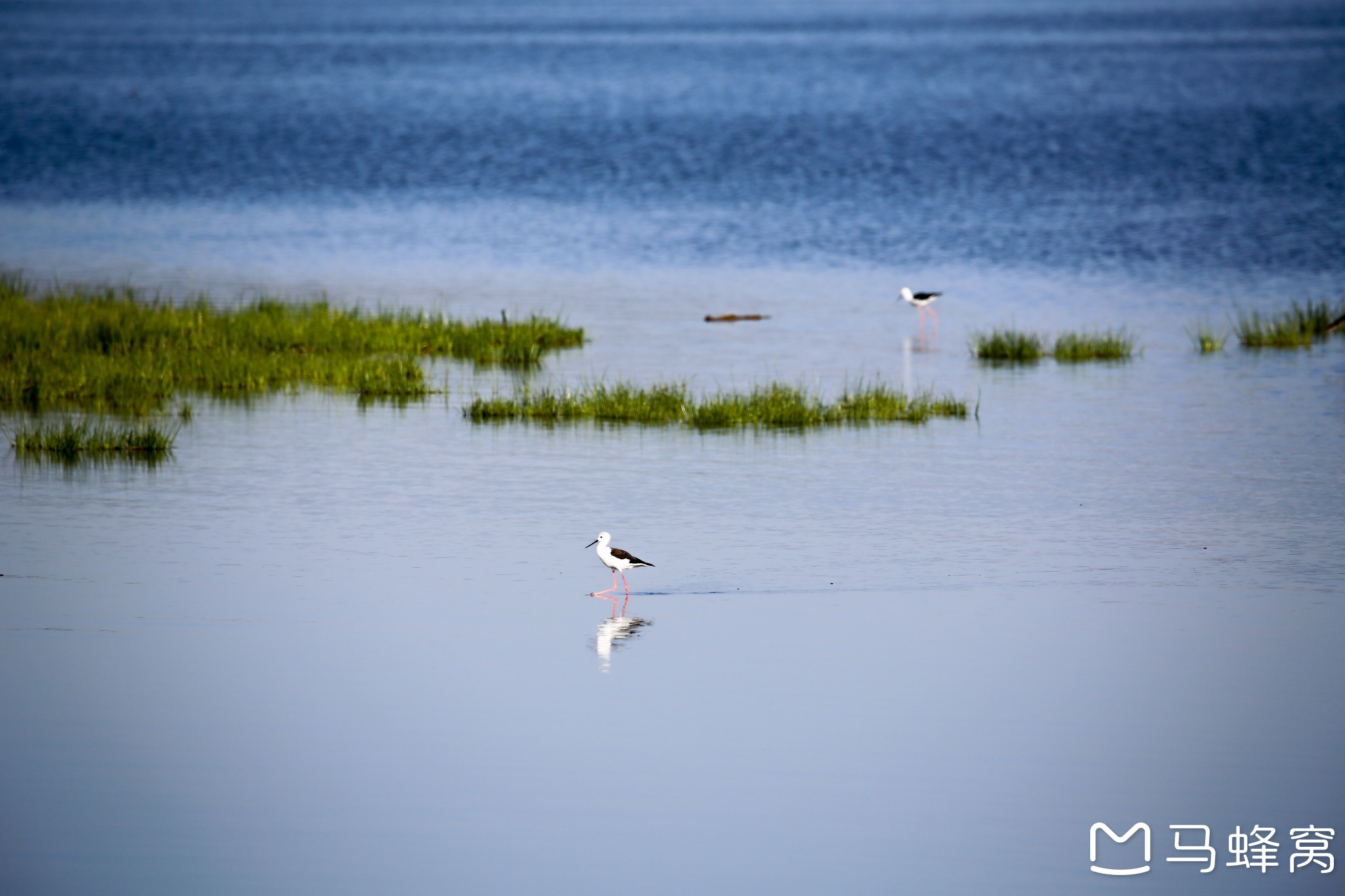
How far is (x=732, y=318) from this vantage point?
107 feet

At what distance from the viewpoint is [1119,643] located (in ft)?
40.4

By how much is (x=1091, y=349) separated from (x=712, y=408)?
9215 millimetres

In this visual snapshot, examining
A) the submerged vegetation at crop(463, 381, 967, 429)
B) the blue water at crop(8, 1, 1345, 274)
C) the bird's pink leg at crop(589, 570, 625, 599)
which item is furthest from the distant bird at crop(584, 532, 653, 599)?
the blue water at crop(8, 1, 1345, 274)

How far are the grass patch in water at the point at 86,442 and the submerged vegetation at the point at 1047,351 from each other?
13500 mm

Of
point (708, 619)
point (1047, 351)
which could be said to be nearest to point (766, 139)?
point (1047, 351)

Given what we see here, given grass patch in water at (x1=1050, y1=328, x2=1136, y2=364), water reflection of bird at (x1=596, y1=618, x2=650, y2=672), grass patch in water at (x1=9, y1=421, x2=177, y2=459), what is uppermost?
grass patch in water at (x1=1050, y1=328, x2=1136, y2=364)

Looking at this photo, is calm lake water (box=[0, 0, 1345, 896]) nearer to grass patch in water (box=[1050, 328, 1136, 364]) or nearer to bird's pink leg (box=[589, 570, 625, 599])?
bird's pink leg (box=[589, 570, 625, 599])

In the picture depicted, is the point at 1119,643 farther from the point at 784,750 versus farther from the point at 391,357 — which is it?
the point at 391,357

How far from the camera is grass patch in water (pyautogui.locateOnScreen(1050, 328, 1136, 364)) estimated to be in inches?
1121

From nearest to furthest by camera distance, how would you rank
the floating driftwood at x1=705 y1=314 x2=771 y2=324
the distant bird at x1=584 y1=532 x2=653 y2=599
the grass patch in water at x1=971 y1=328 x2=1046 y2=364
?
the distant bird at x1=584 y1=532 x2=653 y2=599 < the grass patch in water at x1=971 y1=328 x2=1046 y2=364 < the floating driftwood at x1=705 y1=314 x2=771 y2=324

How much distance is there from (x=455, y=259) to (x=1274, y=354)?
2176cm

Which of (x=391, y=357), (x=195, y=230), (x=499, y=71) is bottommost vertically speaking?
(x=391, y=357)

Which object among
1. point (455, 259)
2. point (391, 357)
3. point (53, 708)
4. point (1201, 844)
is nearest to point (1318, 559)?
point (1201, 844)

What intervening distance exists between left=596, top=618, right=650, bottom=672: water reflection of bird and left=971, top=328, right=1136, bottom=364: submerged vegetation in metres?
16.4
